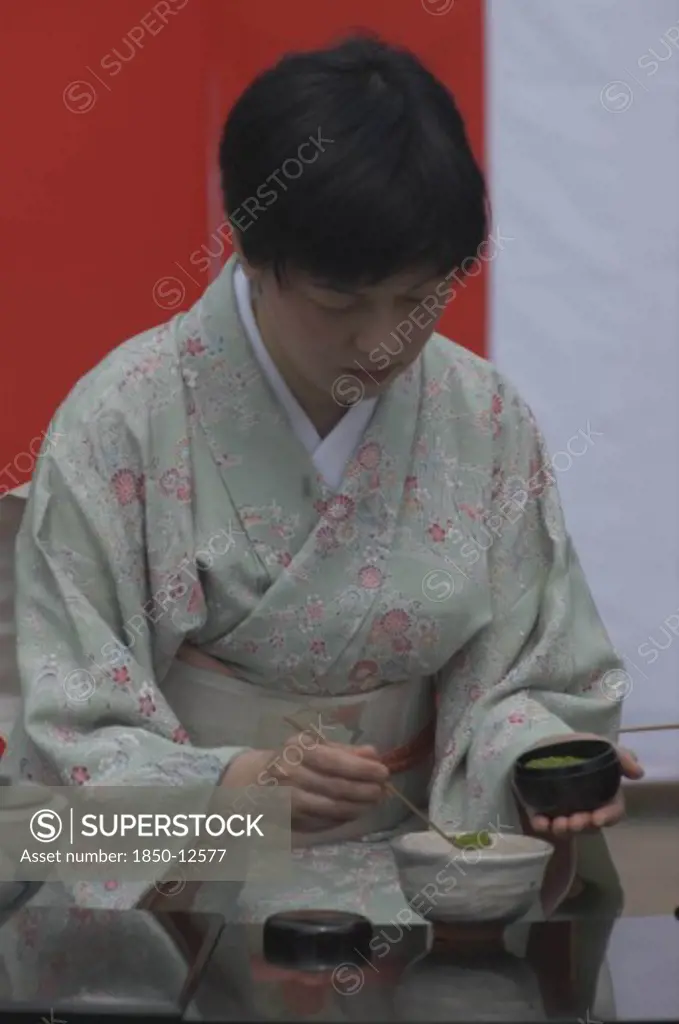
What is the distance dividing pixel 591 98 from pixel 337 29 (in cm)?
43

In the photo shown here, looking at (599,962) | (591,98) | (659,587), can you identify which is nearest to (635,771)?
(599,962)

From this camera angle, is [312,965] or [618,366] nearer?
[312,965]

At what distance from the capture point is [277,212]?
1600 mm

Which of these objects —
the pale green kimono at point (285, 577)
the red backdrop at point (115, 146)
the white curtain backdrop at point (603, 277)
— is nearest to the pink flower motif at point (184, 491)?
the pale green kimono at point (285, 577)

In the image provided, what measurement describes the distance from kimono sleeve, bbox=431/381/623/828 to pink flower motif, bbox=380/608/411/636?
0.39ft

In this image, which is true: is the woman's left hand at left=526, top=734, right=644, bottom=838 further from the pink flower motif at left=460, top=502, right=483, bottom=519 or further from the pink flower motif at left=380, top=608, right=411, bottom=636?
the pink flower motif at left=460, top=502, right=483, bottom=519

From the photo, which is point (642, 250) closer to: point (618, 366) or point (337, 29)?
point (618, 366)

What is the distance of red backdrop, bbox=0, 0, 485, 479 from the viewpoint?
8.38 ft

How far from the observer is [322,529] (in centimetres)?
183

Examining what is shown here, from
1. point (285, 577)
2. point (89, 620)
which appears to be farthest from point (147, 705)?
point (285, 577)

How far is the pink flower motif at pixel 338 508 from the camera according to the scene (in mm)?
1838

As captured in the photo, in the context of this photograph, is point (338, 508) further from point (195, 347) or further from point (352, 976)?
point (352, 976)

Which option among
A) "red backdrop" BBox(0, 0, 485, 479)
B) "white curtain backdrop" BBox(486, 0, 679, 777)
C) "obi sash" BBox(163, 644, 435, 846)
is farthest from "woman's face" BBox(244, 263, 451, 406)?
"white curtain backdrop" BBox(486, 0, 679, 777)

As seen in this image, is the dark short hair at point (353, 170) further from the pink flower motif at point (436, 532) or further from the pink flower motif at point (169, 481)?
the pink flower motif at point (436, 532)
